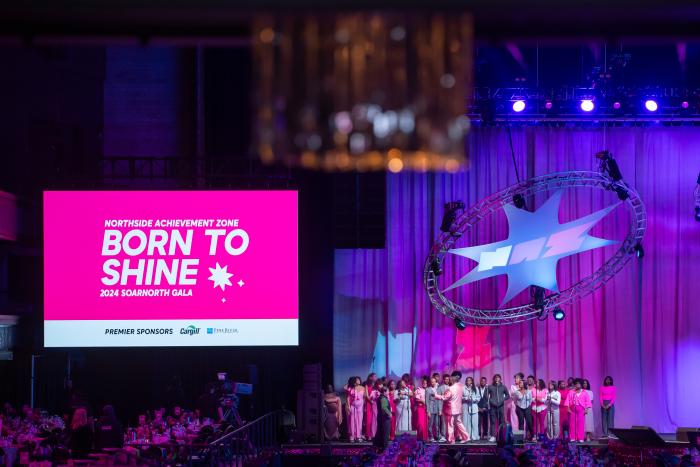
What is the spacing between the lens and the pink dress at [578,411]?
55.7ft

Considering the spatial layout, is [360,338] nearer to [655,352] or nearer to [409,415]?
[409,415]

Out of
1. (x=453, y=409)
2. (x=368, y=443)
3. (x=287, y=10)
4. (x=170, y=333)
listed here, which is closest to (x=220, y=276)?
(x=170, y=333)

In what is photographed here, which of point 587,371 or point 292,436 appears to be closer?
point 292,436

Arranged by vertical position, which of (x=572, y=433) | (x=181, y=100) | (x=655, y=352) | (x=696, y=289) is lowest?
(x=572, y=433)

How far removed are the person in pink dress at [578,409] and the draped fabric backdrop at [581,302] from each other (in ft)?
3.80

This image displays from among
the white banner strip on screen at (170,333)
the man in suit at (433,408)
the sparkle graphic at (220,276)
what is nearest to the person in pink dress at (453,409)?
the man in suit at (433,408)

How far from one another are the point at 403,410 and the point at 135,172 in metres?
6.25

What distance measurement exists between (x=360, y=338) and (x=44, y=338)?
6077 mm

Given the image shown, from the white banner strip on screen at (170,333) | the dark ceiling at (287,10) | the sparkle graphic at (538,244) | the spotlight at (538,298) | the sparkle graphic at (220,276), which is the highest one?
the dark ceiling at (287,10)

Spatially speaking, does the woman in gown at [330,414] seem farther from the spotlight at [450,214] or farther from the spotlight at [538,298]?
the spotlight at [538,298]

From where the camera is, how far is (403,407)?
17.5 m

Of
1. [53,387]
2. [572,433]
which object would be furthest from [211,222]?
[572,433]

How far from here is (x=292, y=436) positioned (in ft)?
52.3

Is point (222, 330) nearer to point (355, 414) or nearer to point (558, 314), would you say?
Result: point (355, 414)
